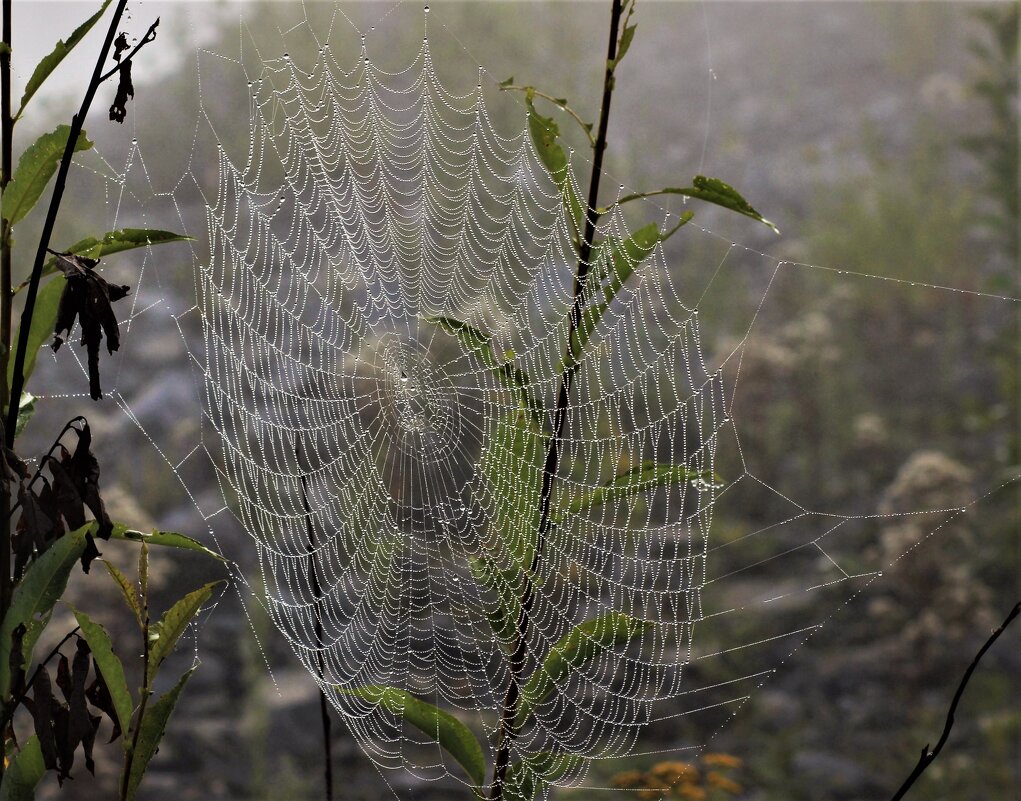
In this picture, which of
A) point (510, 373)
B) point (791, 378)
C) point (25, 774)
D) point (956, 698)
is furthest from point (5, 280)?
point (791, 378)

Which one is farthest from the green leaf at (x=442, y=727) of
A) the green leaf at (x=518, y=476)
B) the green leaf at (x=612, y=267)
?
the green leaf at (x=612, y=267)

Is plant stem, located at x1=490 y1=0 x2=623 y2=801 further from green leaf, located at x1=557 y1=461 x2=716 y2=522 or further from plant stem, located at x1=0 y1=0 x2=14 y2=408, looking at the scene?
plant stem, located at x1=0 y1=0 x2=14 y2=408

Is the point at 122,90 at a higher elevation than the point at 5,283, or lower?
higher

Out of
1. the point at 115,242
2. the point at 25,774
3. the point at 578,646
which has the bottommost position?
the point at 25,774

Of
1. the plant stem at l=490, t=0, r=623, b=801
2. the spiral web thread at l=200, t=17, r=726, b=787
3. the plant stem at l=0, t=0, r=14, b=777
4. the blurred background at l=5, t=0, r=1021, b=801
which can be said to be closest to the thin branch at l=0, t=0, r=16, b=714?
the plant stem at l=0, t=0, r=14, b=777

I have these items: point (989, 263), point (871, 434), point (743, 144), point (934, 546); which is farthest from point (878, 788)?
point (743, 144)

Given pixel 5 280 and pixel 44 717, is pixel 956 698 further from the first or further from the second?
pixel 5 280
